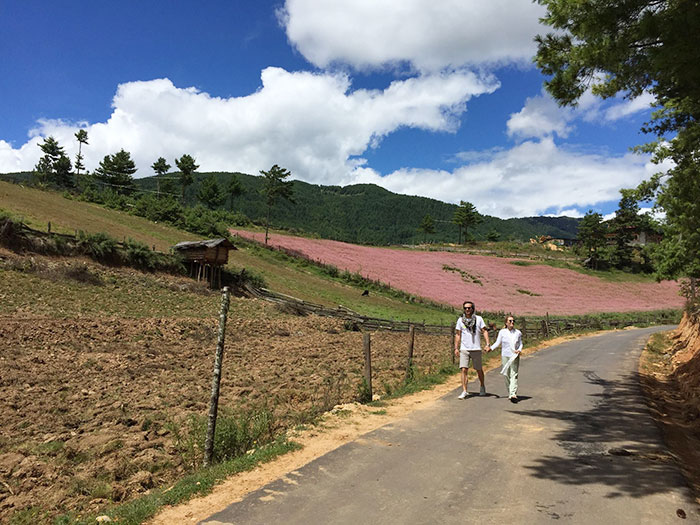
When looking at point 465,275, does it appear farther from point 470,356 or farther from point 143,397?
point 143,397

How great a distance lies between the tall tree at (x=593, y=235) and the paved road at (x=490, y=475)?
65.0 meters

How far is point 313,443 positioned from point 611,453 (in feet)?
14.3

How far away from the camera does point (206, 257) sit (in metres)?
31.5

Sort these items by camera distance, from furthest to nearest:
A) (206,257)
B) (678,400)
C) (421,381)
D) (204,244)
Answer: (206,257) < (204,244) < (421,381) < (678,400)

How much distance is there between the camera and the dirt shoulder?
446 cm

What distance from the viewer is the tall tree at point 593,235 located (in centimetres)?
6531

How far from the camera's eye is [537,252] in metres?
73.7

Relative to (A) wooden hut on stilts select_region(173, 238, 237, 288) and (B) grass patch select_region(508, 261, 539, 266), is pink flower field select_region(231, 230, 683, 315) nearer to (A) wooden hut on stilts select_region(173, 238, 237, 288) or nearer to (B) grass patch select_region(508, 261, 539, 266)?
(B) grass patch select_region(508, 261, 539, 266)

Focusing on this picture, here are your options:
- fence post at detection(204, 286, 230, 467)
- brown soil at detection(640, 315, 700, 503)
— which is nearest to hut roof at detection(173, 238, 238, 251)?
fence post at detection(204, 286, 230, 467)

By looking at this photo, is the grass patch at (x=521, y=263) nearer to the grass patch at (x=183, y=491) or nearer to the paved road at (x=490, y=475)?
the paved road at (x=490, y=475)

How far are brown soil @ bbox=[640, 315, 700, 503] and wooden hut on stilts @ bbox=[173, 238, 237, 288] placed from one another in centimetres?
2688

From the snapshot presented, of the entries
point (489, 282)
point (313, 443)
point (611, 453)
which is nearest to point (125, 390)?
point (313, 443)

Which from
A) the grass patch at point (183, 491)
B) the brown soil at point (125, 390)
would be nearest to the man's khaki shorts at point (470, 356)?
the brown soil at point (125, 390)

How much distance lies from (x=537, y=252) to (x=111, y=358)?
7313 cm
